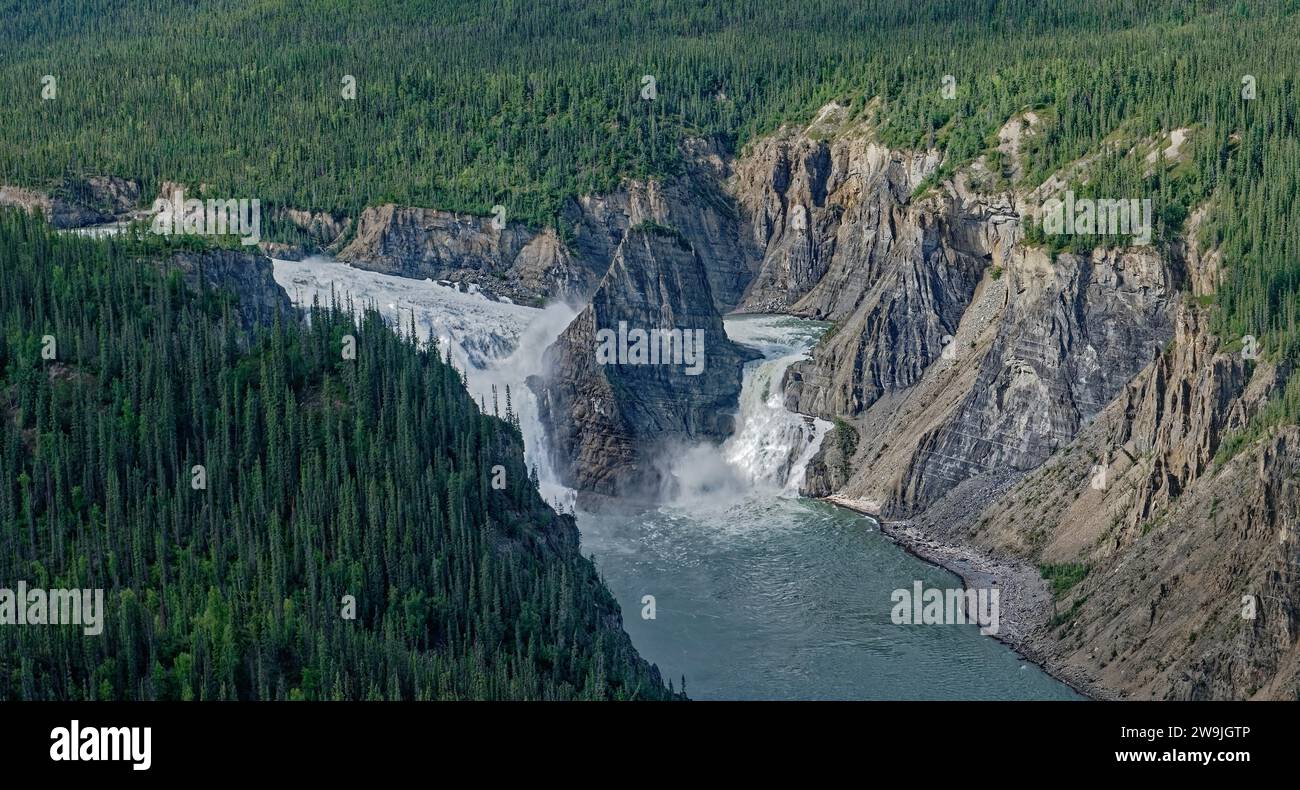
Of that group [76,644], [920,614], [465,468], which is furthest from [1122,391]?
[76,644]
